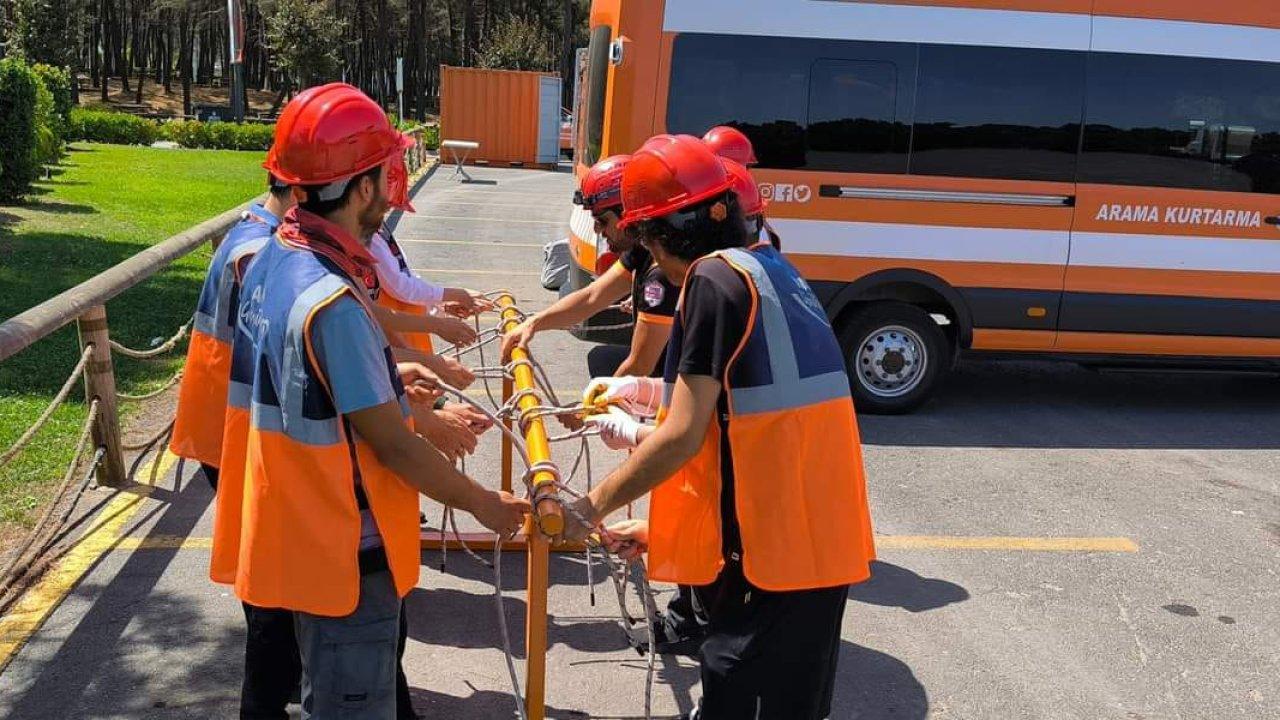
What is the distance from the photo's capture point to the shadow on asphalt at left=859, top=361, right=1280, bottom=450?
24.6 ft

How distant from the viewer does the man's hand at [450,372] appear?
3.34 meters

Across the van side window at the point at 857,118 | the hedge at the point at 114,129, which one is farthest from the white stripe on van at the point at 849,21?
the hedge at the point at 114,129

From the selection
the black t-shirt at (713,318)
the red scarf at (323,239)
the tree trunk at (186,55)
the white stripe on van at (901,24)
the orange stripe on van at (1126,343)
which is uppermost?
the tree trunk at (186,55)

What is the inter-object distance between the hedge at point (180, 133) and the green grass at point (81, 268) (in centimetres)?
930

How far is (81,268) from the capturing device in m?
11.3

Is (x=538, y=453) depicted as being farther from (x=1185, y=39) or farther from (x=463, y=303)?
(x=1185, y=39)

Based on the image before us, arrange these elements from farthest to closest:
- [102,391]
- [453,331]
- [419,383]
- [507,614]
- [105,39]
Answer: [105,39], [102,391], [507,614], [453,331], [419,383]

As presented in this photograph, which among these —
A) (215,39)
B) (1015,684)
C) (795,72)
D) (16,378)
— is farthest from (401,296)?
(215,39)

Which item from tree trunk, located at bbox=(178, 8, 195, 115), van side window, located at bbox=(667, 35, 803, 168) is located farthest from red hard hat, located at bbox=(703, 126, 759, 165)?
tree trunk, located at bbox=(178, 8, 195, 115)

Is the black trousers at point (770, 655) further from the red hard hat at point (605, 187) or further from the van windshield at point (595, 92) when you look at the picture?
the van windshield at point (595, 92)

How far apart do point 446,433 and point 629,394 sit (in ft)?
2.30

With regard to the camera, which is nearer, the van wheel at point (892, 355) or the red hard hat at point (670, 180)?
the red hard hat at point (670, 180)

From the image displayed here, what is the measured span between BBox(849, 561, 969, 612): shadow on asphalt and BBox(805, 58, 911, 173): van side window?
3.16 m

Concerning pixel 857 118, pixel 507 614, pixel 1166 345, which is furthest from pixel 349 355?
pixel 1166 345
